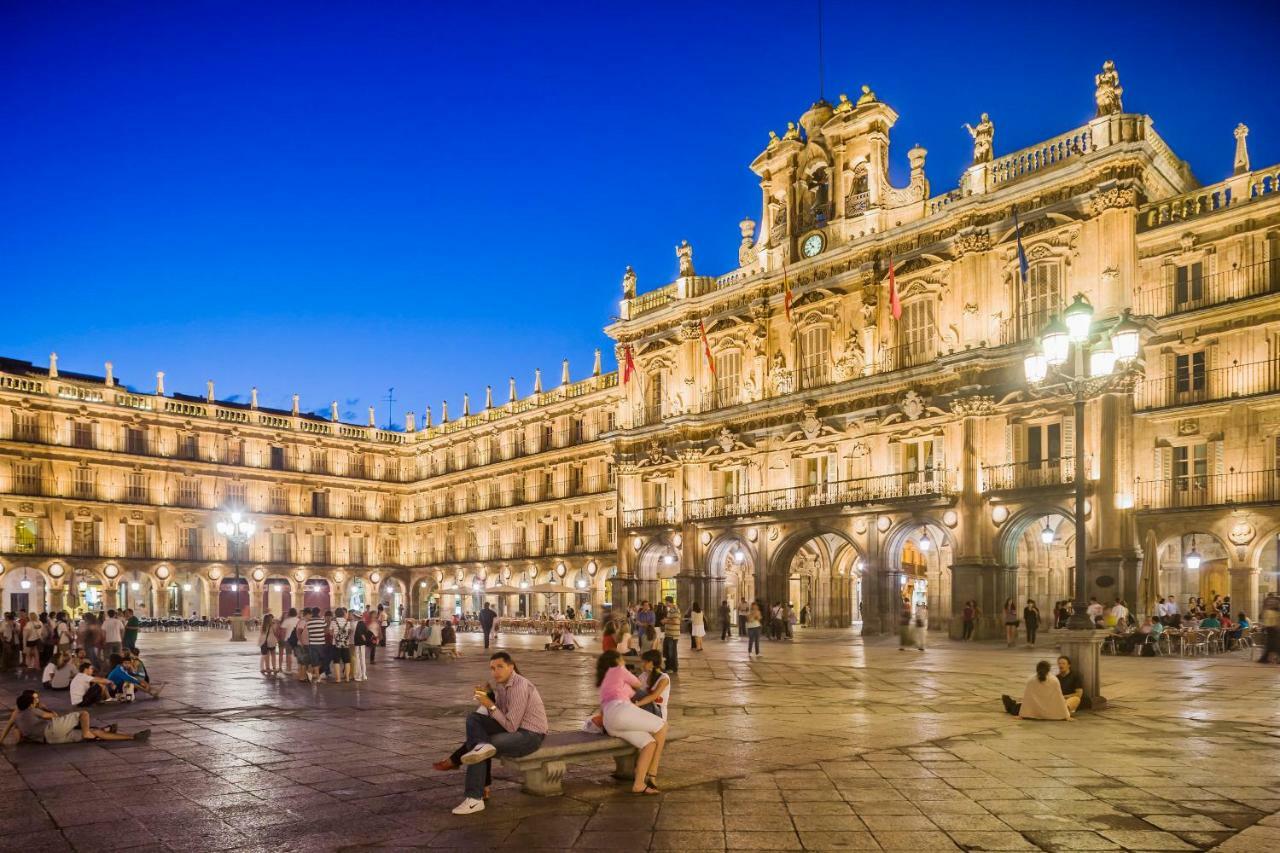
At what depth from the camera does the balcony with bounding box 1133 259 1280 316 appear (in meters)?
26.9

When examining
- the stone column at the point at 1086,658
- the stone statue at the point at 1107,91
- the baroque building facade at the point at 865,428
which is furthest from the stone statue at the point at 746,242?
the stone column at the point at 1086,658

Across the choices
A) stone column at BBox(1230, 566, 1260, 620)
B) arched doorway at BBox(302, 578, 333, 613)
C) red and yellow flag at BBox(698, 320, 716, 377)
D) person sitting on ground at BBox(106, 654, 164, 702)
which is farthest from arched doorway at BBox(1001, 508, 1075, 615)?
arched doorway at BBox(302, 578, 333, 613)

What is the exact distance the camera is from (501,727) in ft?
28.6

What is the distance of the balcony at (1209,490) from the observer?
26297 mm

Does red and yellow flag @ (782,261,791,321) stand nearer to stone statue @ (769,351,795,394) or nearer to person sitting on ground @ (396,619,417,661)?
stone statue @ (769,351,795,394)

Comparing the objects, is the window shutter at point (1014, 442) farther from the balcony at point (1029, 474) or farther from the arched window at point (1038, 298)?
the arched window at point (1038, 298)

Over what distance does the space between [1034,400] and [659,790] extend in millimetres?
23877

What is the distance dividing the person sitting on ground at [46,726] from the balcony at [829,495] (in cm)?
2483

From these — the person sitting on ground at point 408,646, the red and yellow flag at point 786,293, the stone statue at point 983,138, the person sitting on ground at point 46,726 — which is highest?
the stone statue at point 983,138

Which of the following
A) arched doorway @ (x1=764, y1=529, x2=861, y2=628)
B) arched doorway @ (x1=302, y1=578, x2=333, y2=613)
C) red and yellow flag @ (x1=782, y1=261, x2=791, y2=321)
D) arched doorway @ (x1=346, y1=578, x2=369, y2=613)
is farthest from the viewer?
arched doorway @ (x1=346, y1=578, x2=369, y2=613)

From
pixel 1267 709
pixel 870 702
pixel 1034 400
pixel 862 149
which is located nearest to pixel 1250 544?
pixel 1034 400

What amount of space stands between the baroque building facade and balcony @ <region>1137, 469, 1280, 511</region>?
8cm

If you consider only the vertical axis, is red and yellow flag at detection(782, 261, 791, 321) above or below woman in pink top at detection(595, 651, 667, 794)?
above

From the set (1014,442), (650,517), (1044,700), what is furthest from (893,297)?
(1044,700)
